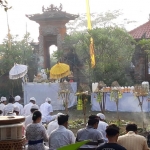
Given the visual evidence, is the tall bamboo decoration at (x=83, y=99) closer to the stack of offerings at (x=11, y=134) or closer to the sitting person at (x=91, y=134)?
the sitting person at (x=91, y=134)

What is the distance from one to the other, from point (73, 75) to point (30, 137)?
1628 centimetres

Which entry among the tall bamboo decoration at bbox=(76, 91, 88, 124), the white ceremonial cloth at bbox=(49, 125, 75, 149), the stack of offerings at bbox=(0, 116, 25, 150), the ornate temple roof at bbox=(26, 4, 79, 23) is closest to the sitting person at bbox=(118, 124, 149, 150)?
the white ceremonial cloth at bbox=(49, 125, 75, 149)

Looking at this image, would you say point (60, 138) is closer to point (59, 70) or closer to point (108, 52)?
point (59, 70)

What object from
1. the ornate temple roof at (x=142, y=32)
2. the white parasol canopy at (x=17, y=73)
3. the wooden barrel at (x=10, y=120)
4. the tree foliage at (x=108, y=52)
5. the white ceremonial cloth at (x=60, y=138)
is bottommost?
the white ceremonial cloth at (x=60, y=138)

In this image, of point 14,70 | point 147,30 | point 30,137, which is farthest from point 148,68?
point 30,137

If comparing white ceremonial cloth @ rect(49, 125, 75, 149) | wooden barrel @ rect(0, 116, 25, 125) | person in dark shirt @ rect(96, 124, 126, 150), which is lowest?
white ceremonial cloth @ rect(49, 125, 75, 149)

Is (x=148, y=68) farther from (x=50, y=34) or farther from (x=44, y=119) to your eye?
(x=44, y=119)

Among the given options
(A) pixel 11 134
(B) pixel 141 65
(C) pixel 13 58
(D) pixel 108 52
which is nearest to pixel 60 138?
(A) pixel 11 134

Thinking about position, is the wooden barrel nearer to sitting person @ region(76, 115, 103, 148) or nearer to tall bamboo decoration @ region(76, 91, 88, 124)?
sitting person @ region(76, 115, 103, 148)

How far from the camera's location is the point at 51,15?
2417cm

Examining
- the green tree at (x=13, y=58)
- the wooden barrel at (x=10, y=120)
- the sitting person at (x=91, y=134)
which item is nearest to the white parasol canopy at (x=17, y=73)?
the green tree at (x=13, y=58)

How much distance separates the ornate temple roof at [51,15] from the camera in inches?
952

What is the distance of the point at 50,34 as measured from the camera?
25.2m

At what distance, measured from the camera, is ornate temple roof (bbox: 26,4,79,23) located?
2419 centimetres
